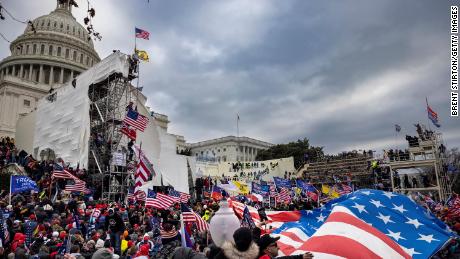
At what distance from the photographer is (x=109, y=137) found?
30.0m

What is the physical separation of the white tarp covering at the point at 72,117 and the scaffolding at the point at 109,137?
658 mm

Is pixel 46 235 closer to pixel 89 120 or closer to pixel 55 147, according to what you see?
pixel 89 120

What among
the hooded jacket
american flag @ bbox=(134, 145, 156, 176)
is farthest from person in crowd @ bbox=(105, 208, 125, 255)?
the hooded jacket

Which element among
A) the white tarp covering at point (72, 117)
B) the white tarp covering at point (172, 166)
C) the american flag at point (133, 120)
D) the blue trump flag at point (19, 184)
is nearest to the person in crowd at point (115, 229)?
the blue trump flag at point (19, 184)

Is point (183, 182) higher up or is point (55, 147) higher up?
point (55, 147)

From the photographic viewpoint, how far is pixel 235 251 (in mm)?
3207

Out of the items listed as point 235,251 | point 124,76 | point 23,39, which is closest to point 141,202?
point 124,76

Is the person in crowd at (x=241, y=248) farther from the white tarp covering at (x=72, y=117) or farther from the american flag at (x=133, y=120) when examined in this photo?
the white tarp covering at (x=72, y=117)

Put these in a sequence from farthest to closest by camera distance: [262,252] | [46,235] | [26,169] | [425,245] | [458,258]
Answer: [26,169]
[46,235]
[458,258]
[425,245]
[262,252]

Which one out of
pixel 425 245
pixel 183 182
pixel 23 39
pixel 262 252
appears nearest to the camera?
pixel 262 252

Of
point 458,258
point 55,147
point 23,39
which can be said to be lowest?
point 458,258

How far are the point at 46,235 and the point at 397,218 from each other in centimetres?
943

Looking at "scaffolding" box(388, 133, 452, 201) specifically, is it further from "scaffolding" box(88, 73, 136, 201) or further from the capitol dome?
the capitol dome

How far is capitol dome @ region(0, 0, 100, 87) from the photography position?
7600 cm
